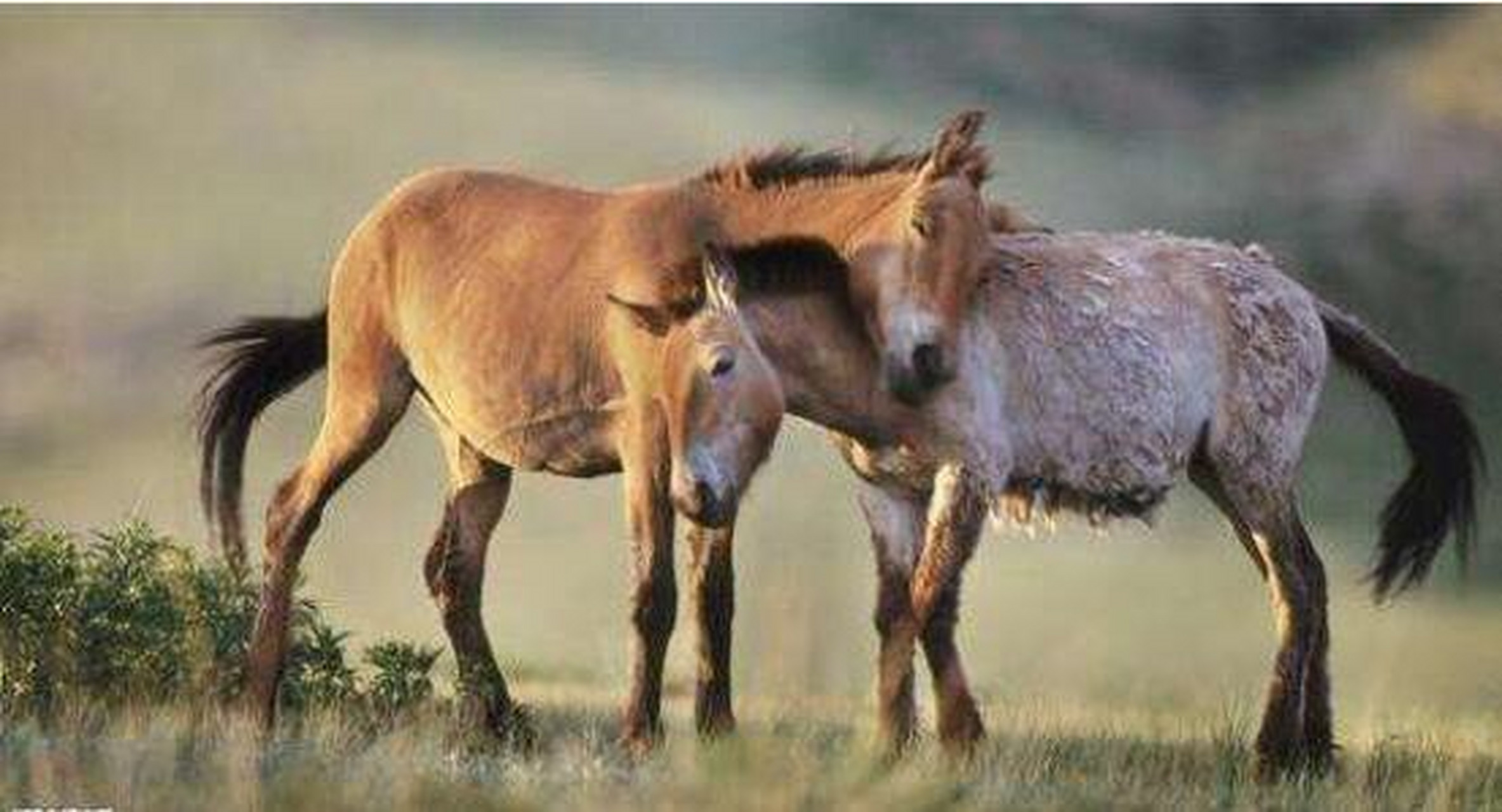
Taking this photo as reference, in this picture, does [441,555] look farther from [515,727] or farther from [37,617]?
[37,617]

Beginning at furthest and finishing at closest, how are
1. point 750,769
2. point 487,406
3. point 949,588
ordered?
point 487,406 → point 949,588 → point 750,769

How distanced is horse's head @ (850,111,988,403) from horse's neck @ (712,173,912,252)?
0.21 meters

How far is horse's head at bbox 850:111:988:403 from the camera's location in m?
10.6

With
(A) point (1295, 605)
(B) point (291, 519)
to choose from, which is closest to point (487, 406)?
(B) point (291, 519)

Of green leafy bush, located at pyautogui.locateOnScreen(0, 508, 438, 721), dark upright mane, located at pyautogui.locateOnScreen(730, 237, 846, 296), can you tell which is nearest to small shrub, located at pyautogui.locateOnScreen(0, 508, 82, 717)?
green leafy bush, located at pyautogui.locateOnScreen(0, 508, 438, 721)

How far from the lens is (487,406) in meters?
12.2

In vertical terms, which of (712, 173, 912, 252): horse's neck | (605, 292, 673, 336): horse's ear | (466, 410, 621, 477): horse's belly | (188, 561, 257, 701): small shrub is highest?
(712, 173, 912, 252): horse's neck

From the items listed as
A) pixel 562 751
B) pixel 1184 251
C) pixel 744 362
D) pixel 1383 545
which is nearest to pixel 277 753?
pixel 562 751

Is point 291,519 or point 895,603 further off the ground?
point 291,519

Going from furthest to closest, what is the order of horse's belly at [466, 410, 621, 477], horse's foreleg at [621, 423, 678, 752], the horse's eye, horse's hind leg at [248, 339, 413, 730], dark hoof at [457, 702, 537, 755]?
horse's hind leg at [248, 339, 413, 730] < dark hoof at [457, 702, 537, 755] < horse's belly at [466, 410, 621, 477] < horse's foreleg at [621, 423, 678, 752] < the horse's eye

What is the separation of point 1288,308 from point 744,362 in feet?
11.0

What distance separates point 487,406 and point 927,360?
2464 mm

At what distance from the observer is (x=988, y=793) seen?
9.32 metres

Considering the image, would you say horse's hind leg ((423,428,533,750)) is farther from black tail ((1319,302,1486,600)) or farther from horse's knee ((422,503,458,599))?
black tail ((1319,302,1486,600))
